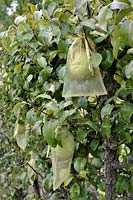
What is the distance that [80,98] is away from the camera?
129 centimetres

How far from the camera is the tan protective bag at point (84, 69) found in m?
1.10

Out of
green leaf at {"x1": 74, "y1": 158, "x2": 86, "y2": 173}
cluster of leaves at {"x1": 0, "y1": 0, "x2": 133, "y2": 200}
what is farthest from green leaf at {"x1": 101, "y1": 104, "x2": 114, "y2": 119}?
green leaf at {"x1": 74, "y1": 158, "x2": 86, "y2": 173}

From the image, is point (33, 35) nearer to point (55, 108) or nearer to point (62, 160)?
point (55, 108)

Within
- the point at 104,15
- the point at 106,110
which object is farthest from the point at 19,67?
the point at 104,15

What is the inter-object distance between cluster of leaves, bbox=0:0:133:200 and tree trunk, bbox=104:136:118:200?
2cm

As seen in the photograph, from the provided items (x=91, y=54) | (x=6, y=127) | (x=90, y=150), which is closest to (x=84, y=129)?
(x=90, y=150)

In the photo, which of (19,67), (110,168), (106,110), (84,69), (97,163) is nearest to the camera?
(84,69)

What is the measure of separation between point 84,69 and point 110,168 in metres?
0.40

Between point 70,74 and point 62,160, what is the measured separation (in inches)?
10.7

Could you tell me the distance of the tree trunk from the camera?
1318 mm

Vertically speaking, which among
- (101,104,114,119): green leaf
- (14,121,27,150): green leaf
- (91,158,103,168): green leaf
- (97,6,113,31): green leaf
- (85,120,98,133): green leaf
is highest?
(97,6,113,31): green leaf

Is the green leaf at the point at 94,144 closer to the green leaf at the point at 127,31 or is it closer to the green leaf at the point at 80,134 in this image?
the green leaf at the point at 80,134

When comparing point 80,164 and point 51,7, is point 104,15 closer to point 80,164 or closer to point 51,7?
point 51,7

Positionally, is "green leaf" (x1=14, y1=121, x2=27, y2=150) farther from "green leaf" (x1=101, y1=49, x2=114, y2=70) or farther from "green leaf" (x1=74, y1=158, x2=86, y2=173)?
"green leaf" (x1=101, y1=49, x2=114, y2=70)
